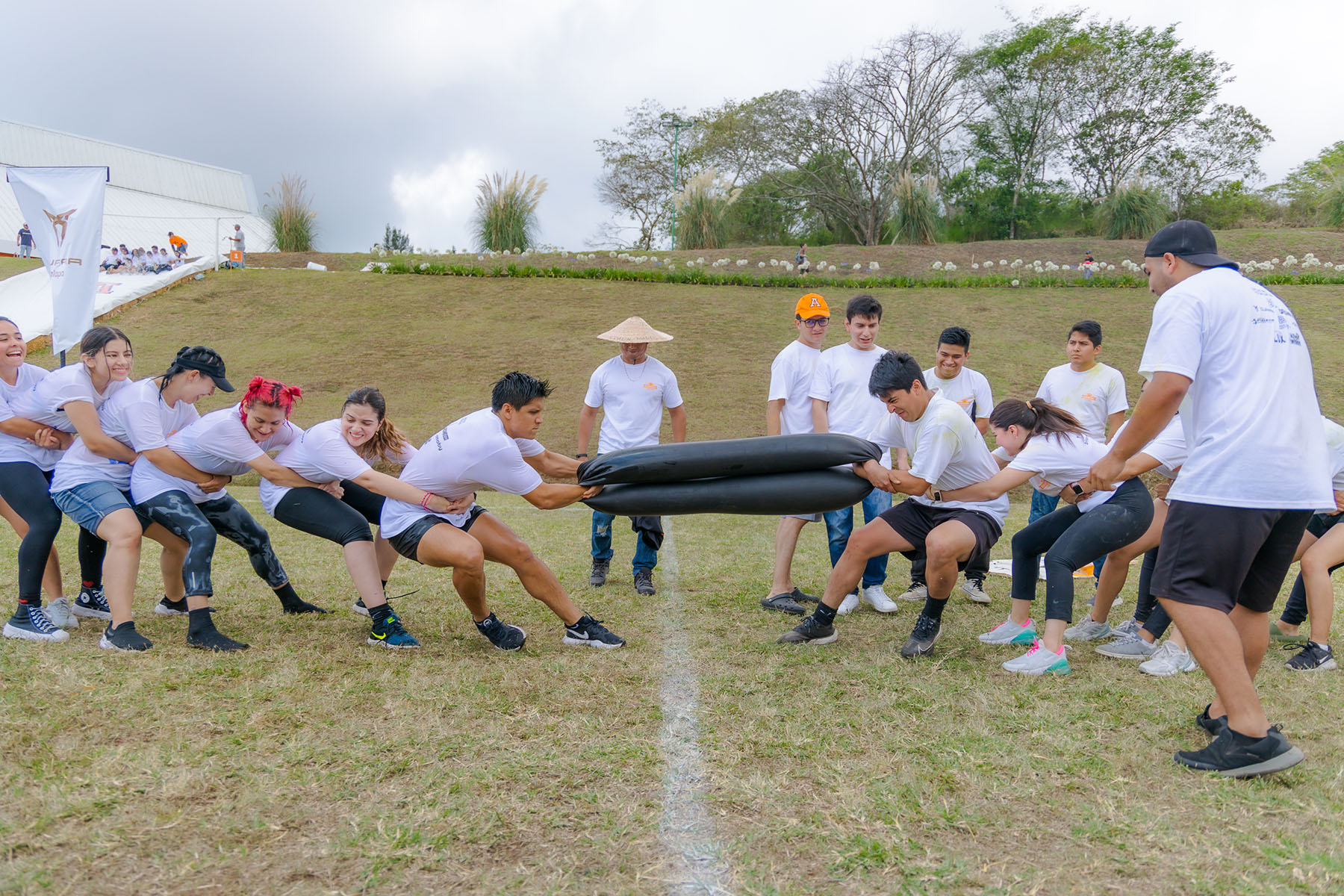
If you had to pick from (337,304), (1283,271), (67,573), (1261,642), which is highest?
(1283,271)

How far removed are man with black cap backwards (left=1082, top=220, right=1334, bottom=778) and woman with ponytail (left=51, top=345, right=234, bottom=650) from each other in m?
4.28

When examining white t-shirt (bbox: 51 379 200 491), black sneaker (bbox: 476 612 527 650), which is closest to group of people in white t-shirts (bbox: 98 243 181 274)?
white t-shirt (bbox: 51 379 200 491)

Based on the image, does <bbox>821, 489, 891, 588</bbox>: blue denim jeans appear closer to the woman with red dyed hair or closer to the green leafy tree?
Answer: the woman with red dyed hair

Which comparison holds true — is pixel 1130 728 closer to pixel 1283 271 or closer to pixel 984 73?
pixel 1283 271

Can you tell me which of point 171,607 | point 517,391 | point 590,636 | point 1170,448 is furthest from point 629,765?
point 171,607

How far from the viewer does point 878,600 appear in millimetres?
5363

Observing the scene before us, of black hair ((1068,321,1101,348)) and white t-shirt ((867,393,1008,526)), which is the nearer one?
white t-shirt ((867,393,1008,526))

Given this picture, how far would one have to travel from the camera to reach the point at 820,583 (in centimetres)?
611

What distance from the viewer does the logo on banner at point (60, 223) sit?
324 inches

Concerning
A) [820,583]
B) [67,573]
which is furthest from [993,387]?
[67,573]

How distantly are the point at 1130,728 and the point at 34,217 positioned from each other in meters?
9.87

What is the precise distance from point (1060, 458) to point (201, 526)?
173 inches

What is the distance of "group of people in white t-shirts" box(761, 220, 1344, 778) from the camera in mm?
2967

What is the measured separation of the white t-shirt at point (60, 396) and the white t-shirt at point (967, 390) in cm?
487
